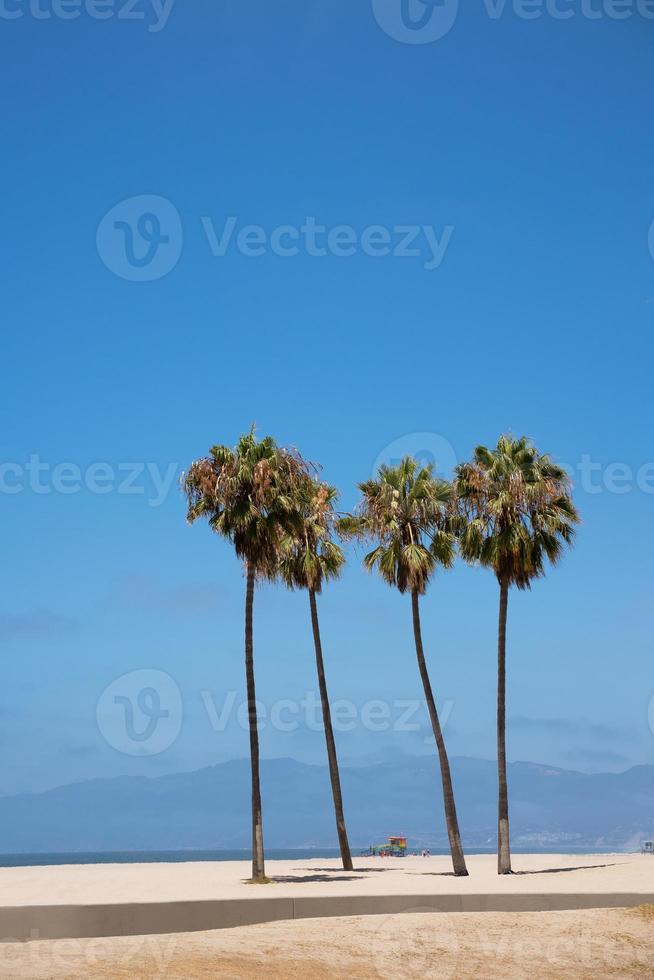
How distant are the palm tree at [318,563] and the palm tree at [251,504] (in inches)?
119

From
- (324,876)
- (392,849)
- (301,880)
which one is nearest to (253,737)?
(301,880)

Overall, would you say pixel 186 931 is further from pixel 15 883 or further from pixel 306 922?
pixel 15 883

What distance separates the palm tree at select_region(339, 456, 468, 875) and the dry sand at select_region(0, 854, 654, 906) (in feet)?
13.0

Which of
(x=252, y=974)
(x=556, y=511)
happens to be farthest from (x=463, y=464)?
(x=252, y=974)

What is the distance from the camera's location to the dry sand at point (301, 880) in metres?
27.8

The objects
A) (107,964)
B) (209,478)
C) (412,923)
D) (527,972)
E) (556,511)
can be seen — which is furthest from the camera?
(556,511)

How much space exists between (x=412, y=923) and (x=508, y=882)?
1312 cm

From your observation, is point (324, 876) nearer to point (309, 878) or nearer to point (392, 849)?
point (309, 878)

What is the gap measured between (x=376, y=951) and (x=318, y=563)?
2170cm

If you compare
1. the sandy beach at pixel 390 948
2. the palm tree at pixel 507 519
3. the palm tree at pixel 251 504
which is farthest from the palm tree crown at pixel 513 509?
the sandy beach at pixel 390 948

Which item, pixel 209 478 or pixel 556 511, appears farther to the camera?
pixel 556 511

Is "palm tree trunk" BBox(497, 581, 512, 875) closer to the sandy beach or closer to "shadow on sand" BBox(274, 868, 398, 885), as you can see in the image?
"shadow on sand" BBox(274, 868, 398, 885)

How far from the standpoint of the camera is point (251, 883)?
35000 millimetres

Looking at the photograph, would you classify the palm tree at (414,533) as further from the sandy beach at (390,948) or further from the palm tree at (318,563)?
the sandy beach at (390,948)
